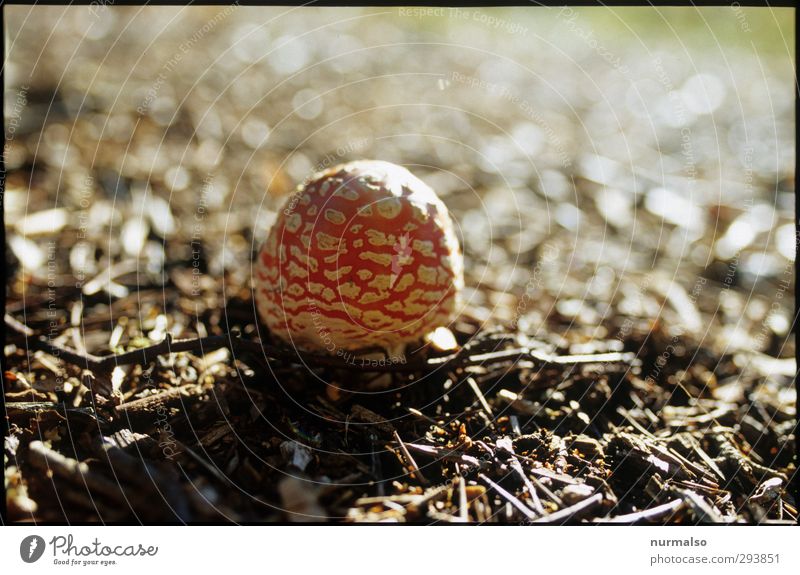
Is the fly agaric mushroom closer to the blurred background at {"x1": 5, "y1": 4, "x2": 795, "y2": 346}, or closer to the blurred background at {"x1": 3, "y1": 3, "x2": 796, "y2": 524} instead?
the blurred background at {"x1": 3, "y1": 3, "x2": 796, "y2": 524}

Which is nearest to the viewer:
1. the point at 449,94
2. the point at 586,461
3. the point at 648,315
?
the point at 586,461

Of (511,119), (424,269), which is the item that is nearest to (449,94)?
(511,119)

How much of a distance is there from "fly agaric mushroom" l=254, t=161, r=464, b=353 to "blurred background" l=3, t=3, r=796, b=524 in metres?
0.47

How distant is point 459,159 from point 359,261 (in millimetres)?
2299

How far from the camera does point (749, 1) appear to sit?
7.49ft

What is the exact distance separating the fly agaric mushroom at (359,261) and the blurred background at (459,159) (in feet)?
1.55

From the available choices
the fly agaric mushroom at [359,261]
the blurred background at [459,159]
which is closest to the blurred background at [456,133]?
the blurred background at [459,159]

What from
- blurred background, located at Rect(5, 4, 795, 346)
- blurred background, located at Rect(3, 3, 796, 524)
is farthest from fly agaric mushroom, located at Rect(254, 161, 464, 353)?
blurred background, located at Rect(5, 4, 795, 346)

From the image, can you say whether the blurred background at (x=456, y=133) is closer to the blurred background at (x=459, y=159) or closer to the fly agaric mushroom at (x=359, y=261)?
the blurred background at (x=459, y=159)

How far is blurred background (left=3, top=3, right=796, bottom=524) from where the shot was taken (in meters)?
2.79

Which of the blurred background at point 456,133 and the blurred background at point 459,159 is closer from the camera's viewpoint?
the blurred background at point 459,159

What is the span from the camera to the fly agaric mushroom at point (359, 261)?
2119 mm
